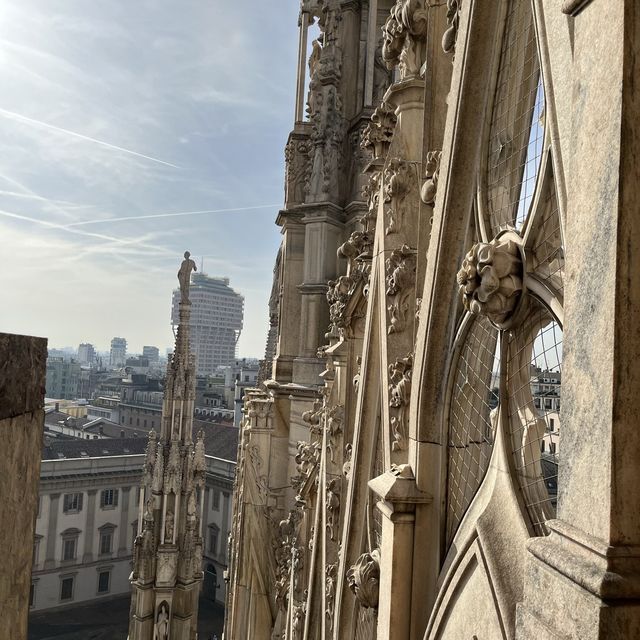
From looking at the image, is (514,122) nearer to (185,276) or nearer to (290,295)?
(290,295)

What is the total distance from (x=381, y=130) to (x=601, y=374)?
279 cm

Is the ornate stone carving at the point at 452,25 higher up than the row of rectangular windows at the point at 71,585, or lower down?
higher up

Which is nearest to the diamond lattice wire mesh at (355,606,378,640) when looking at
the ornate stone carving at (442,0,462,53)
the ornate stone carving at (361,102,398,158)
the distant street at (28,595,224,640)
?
the ornate stone carving at (361,102,398,158)

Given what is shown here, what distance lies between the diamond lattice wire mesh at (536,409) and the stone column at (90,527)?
46227 millimetres

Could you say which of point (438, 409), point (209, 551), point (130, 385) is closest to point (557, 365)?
point (438, 409)

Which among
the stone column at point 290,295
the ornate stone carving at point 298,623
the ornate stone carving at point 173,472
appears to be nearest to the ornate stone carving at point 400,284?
the ornate stone carving at point 298,623

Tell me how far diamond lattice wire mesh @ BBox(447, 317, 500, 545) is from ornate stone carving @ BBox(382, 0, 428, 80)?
1.79 meters

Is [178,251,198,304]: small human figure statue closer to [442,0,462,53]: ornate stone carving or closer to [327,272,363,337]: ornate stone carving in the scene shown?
[327,272,363,337]: ornate stone carving

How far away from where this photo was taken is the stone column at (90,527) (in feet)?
140

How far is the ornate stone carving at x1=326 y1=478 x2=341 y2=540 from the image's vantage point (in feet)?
15.2

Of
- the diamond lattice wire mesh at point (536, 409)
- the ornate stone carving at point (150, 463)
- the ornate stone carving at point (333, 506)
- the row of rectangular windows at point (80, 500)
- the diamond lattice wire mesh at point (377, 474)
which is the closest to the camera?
the diamond lattice wire mesh at point (536, 409)

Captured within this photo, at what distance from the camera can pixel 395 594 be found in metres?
2.89

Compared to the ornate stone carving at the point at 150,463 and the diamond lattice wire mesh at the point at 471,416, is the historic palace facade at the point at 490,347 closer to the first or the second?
the diamond lattice wire mesh at the point at 471,416

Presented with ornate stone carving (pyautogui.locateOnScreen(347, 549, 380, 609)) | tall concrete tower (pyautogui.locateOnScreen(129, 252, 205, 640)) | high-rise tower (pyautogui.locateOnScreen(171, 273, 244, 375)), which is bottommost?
tall concrete tower (pyautogui.locateOnScreen(129, 252, 205, 640))
